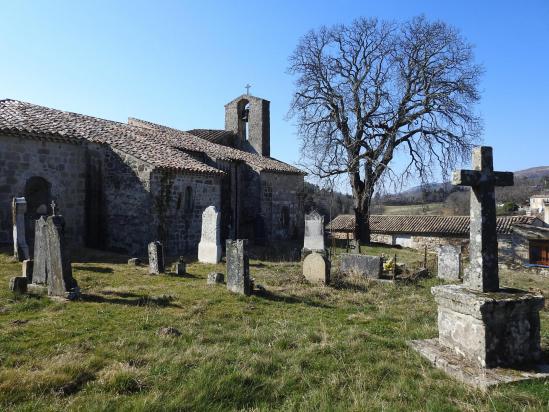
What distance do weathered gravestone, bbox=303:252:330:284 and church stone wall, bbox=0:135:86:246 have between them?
9.67 m

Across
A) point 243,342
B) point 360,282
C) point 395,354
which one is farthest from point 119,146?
point 395,354

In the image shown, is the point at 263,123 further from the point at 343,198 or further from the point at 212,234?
the point at 343,198

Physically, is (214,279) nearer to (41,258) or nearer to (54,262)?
(54,262)

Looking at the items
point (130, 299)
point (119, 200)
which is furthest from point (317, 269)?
point (119, 200)

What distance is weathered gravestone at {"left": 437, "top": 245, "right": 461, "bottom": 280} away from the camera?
14.1 meters

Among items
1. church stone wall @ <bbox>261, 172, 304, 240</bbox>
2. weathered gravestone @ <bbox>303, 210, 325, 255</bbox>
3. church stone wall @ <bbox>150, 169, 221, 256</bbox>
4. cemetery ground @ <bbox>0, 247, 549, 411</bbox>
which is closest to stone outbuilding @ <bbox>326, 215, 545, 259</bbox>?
church stone wall @ <bbox>261, 172, 304, 240</bbox>

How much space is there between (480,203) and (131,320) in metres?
Answer: 5.41

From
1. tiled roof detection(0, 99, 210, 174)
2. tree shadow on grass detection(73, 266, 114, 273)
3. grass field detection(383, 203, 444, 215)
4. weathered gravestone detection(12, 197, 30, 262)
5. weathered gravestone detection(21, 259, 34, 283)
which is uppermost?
tiled roof detection(0, 99, 210, 174)

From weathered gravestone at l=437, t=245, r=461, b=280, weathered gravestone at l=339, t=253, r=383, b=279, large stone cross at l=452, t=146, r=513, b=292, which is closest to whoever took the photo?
large stone cross at l=452, t=146, r=513, b=292

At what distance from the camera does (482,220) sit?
530 cm

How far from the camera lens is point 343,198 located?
55.7m

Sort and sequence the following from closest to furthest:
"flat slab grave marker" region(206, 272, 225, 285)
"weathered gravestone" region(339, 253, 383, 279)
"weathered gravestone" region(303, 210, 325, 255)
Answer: "flat slab grave marker" region(206, 272, 225, 285), "weathered gravestone" region(339, 253, 383, 279), "weathered gravestone" region(303, 210, 325, 255)

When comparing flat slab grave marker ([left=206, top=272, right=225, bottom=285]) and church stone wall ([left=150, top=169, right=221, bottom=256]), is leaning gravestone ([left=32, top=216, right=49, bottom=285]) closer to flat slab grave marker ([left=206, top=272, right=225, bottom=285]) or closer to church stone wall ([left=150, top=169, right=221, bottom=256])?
flat slab grave marker ([left=206, top=272, right=225, bottom=285])

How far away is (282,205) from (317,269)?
13607 millimetres
